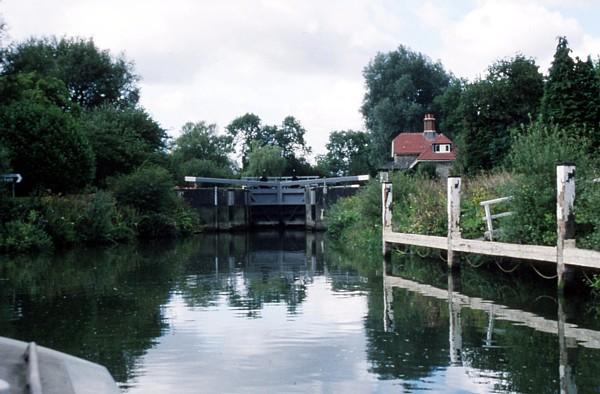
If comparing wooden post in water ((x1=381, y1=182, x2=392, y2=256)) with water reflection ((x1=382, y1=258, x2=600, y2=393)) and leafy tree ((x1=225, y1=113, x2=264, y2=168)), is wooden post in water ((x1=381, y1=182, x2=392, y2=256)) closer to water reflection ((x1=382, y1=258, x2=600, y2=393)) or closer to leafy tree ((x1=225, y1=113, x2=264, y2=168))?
water reflection ((x1=382, y1=258, x2=600, y2=393))

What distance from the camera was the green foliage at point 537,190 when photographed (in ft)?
52.3

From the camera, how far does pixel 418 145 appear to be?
232 feet

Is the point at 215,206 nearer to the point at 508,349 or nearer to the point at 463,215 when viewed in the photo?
the point at 463,215

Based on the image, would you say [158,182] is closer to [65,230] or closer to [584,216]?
[65,230]

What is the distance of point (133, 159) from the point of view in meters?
46.3

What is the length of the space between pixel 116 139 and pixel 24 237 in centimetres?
1721

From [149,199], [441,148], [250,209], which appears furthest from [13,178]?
[441,148]

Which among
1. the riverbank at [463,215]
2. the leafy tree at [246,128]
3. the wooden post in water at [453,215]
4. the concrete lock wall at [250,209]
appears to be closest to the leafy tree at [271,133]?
the leafy tree at [246,128]

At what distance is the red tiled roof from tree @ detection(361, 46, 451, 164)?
2.52 meters

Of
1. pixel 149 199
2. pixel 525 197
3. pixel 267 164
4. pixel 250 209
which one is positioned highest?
pixel 267 164

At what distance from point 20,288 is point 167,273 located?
4.20m

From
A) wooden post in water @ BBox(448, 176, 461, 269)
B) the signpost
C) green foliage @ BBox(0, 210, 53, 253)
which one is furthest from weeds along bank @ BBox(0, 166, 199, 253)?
wooden post in water @ BBox(448, 176, 461, 269)

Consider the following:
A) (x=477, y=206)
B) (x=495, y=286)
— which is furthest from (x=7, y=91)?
(x=495, y=286)

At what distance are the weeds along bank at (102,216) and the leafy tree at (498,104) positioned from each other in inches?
588
